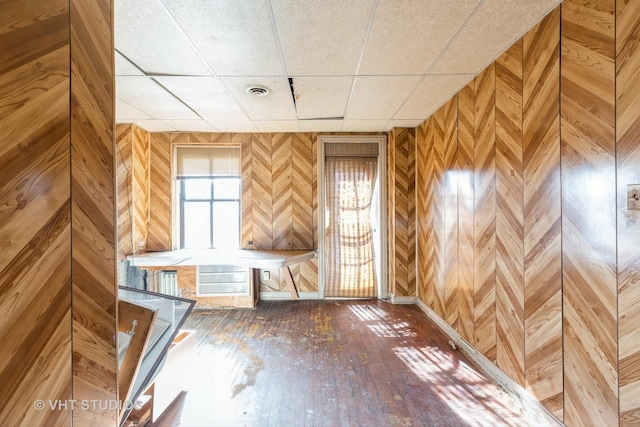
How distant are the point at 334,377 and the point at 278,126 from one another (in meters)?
3.29

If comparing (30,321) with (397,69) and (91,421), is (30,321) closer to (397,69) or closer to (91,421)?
(91,421)

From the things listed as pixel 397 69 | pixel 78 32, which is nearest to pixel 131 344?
pixel 78 32

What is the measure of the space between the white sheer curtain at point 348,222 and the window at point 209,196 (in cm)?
155

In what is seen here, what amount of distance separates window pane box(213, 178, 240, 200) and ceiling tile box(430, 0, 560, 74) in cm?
325

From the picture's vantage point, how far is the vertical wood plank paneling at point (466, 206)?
2.58 meters

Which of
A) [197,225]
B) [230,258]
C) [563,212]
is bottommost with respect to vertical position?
[230,258]

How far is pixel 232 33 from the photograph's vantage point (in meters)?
1.86

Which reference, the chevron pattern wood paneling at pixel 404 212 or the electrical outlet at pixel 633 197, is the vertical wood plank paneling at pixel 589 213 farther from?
the chevron pattern wood paneling at pixel 404 212

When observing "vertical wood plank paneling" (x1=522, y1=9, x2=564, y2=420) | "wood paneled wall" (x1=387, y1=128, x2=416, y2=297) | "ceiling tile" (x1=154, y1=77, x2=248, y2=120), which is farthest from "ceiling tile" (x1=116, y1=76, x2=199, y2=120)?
"vertical wood plank paneling" (x1=522, y1=9, x2=564, y2=420)

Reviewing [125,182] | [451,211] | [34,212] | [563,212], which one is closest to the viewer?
[34,212]

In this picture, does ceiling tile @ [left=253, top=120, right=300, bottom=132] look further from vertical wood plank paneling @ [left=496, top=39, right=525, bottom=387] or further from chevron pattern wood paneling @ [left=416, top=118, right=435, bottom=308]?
vertical wood plank paneling @ [left=496, top=39, right=525, bottom=387]

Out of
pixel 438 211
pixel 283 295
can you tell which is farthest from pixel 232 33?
pixel 283 295

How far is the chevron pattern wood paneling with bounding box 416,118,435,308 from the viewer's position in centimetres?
354

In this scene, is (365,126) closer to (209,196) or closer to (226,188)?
(226,188)
